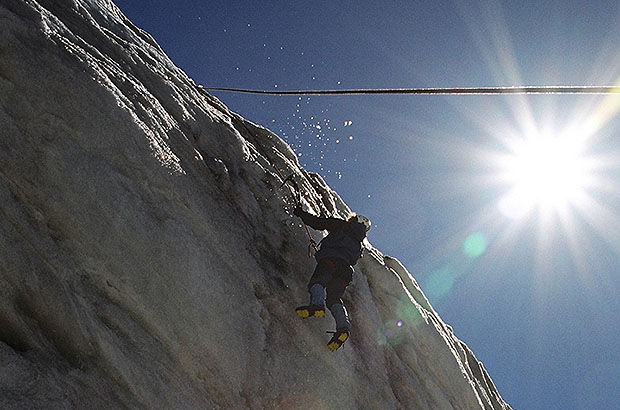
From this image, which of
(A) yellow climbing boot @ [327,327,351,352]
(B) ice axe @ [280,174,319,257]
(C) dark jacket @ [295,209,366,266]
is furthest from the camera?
(B) ice axe @ [280,174,319,257]

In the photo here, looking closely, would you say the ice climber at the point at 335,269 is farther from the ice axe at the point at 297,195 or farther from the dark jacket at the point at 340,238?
the ice axe at the point at 297,195

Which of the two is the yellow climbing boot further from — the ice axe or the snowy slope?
the ice axe

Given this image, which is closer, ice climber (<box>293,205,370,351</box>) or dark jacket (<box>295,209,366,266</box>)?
ice climber (<box>293,205,370,351</box>)

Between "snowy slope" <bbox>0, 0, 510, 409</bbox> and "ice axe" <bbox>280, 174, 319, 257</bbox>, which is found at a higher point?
"ice axe" <bbox>280, 174, 319, 257</bbox>

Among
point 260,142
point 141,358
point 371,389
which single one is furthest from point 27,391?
point 260,142

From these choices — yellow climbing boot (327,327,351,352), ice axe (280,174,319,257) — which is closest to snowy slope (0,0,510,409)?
yellow climbing boot (327,327,351,352)

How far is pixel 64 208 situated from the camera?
573 centimetres

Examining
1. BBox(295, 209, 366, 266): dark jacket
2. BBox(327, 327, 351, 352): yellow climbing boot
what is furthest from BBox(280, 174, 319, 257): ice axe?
BBox(327, 327, 351, 352): yellow climbing boot

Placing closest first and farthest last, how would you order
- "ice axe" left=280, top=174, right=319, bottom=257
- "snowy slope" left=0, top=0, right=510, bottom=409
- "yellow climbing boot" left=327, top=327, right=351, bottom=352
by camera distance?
"snowy slope" left=0, top=0, right=510, bottom=409 → "yellow climbing boot" left=327, top=327, right=351, bottom=352 → "ice axe" left=280, top=174, right=319, bottom=257

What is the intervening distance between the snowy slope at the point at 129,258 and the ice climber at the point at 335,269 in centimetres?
40

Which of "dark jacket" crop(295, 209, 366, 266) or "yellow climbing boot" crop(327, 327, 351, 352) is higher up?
"dark jacket" crop(295, 209, 366, 266)

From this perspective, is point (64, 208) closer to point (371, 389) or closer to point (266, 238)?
point (266, 238)

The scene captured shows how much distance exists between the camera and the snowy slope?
17.2 feet

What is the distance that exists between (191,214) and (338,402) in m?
3.57
